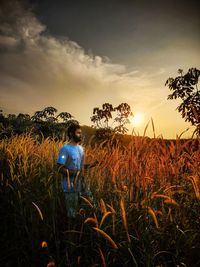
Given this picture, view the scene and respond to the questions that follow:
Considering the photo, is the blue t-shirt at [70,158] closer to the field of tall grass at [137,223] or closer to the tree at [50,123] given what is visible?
the field of tall grass at [137,223]

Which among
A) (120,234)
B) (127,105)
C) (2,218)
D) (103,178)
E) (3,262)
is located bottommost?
(3,262)

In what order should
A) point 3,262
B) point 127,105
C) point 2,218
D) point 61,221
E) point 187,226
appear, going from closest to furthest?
point 187,226 < point 3,262 < point 61,221 < point 2,218 < point 127,105

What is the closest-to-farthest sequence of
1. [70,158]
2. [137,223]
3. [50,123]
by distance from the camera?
[137,223] < [70,158] < [50,123]

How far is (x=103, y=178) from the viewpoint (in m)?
2.89

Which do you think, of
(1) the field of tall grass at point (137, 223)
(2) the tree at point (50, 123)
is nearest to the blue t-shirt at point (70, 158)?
(1) the field of tall grass at point (137, 223)

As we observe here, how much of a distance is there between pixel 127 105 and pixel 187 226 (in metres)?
8.11

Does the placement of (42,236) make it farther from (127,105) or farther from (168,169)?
(127,105)

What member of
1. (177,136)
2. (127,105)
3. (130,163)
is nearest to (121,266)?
(130,163)

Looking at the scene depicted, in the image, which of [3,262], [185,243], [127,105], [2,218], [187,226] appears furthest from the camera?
[127,105]

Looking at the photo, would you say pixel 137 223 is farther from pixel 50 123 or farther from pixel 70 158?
pixel 50 123

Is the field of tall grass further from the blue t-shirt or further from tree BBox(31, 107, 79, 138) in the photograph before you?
tree BBox(31, 107, 79, 138)

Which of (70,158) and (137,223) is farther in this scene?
(70,158)

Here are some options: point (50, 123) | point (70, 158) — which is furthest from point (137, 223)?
point (50, 123)

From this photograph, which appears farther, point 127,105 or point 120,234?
point 127,105
